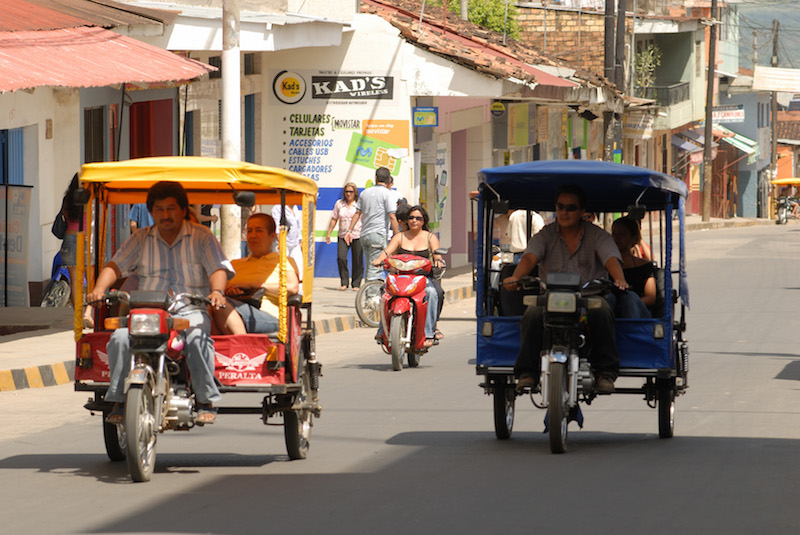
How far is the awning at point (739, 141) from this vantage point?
236ft

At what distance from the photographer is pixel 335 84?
25.0m

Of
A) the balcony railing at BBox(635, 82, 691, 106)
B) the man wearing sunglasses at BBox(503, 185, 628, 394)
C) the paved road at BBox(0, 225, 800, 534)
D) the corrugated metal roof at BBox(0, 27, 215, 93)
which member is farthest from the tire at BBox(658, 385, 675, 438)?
the balcony railing at BBox(635, 82, 691, 106)

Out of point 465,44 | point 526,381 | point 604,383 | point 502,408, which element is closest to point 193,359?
point 526,381


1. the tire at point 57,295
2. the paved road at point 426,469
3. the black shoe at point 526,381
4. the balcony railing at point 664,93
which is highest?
the balcony railing at point 664,93

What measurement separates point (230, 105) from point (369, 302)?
3.08m

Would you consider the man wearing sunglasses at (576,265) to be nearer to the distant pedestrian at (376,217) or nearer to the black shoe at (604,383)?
the black shoe at (604,383)

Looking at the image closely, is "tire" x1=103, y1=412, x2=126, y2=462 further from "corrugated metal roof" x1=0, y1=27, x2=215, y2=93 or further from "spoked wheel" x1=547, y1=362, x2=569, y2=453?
"corrugated metal roof" x1=0, y1=27, x2=215, y2=93

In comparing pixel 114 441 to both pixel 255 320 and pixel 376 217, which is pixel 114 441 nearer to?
pixel 255 320

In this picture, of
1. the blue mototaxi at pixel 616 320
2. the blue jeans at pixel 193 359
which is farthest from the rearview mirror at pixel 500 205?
the blue jeans at pixel 193 359

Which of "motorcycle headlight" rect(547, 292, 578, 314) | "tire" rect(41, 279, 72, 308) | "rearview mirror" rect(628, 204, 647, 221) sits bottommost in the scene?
"tire" rect(41, 279, 72, 308)

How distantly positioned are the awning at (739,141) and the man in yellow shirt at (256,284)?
6413 cm

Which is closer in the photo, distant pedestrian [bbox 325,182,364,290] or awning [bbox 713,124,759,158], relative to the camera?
distant pedestrian [bbox 325,182,364,290]

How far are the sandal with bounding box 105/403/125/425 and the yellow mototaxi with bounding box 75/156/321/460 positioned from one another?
24 cm

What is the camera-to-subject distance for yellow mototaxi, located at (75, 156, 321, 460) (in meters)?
7.81
